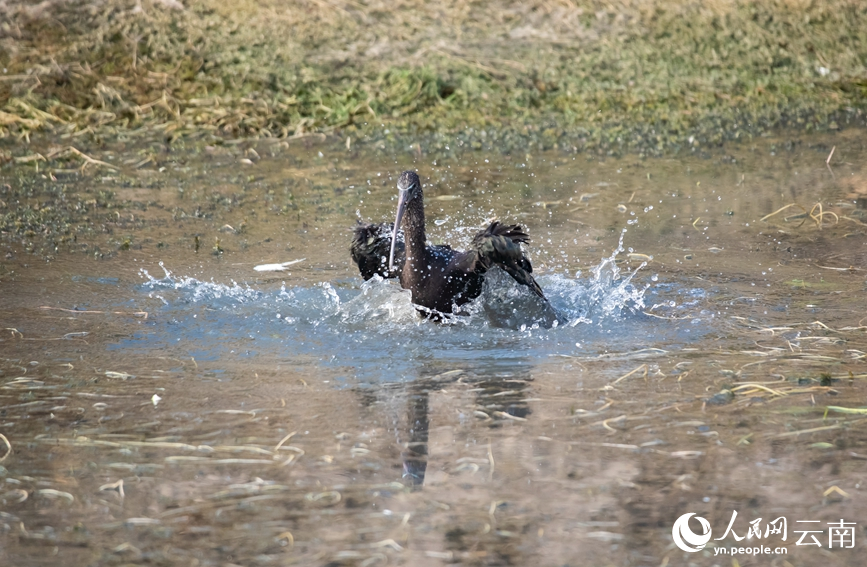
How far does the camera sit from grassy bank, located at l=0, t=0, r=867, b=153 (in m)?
10.9

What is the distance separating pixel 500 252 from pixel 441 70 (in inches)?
236

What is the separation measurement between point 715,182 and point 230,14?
5.81 m

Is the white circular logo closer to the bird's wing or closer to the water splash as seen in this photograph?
the water splash

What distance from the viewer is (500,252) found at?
6.09 meters

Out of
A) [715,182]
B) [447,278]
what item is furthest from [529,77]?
[447,278]

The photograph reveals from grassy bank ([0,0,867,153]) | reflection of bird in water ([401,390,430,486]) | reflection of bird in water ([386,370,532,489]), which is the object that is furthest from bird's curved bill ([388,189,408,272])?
grassy bank ([0,0,867,153])

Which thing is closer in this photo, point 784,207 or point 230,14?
point 784,207

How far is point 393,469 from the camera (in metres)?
4.43

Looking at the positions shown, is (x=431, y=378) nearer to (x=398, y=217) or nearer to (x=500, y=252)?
(x=500, y=252)

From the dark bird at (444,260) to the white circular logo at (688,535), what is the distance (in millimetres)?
2398

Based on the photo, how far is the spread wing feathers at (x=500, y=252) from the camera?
610cm

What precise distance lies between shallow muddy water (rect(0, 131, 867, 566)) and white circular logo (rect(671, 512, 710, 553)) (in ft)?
0.13

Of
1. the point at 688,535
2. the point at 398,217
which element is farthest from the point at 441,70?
the point at 688,535

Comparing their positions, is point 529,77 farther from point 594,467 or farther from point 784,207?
point 594,467
